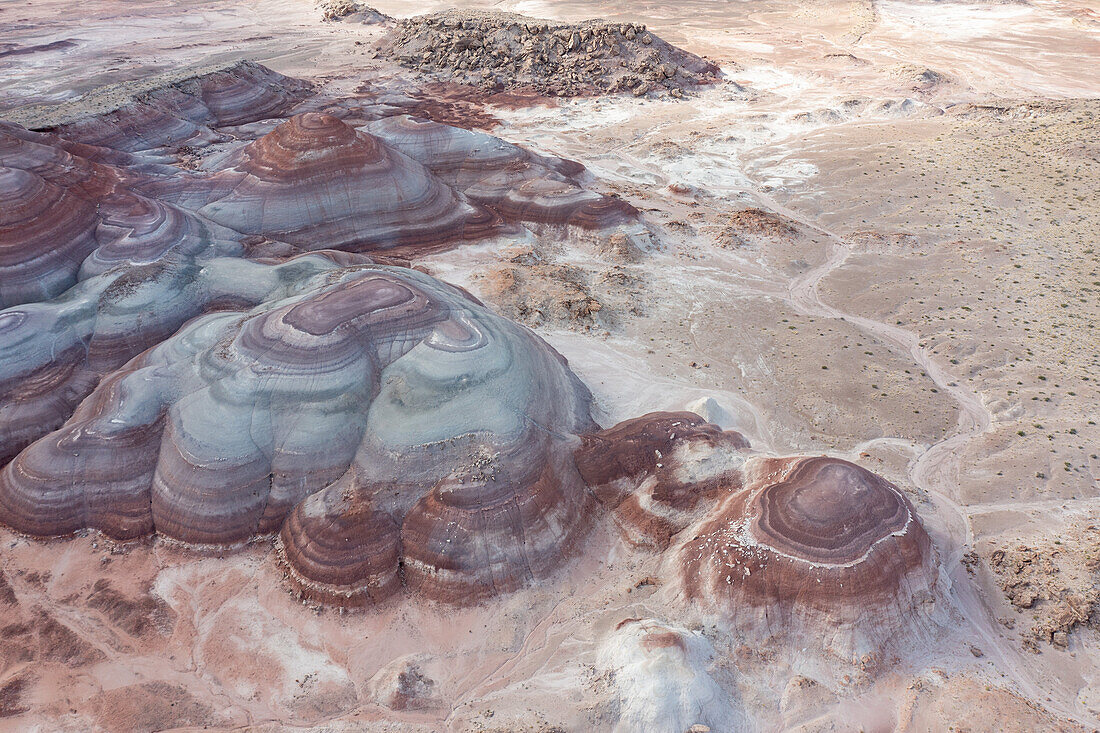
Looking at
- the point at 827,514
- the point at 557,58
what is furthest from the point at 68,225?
the point at 557,58

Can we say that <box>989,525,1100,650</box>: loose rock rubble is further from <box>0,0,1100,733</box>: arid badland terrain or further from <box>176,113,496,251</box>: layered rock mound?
<box>176,113,496,251</box>: layered rock mound

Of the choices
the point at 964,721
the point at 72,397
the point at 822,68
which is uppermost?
the point at 822,68

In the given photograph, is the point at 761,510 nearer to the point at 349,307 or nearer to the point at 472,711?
the point at 472,711

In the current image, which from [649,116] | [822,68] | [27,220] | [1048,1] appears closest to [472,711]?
[27,220]

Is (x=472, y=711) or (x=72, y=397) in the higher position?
(x=72, y=397)

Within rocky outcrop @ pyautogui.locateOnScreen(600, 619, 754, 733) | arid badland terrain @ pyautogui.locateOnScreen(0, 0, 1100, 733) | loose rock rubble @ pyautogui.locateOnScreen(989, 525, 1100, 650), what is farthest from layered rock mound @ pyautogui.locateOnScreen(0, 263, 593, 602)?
loose rock rubble @ pyautogui.locateOnScreen(989, 525, 1100, 650)

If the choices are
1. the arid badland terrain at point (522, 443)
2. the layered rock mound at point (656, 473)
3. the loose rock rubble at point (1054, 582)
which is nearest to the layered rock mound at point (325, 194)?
the arid badland terrain at point (522, 443)

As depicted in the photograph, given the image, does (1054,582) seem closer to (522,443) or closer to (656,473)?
(656,473)
